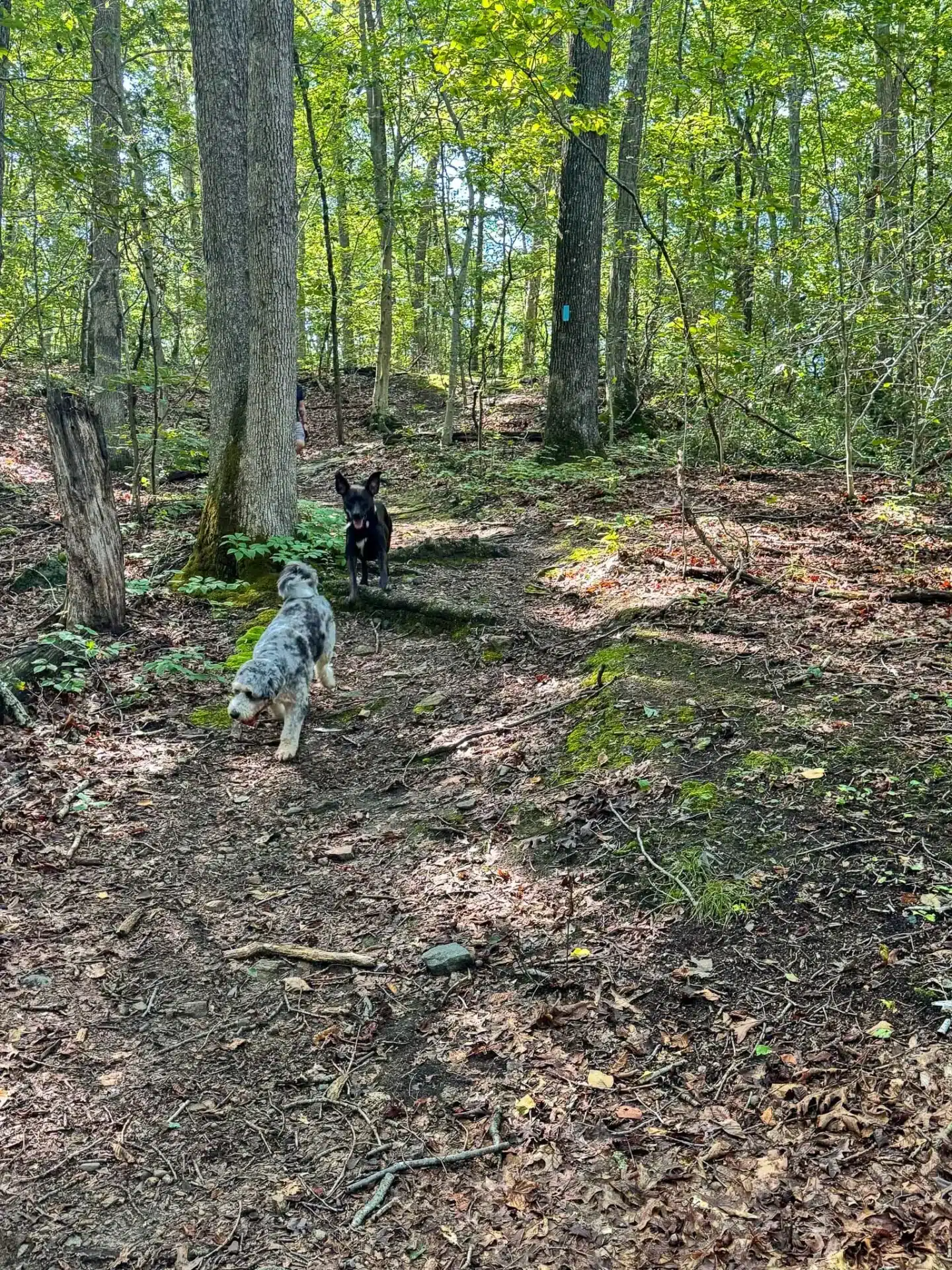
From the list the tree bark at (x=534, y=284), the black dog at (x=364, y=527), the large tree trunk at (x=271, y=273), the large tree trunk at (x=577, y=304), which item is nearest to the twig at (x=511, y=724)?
the black dog at (x=364, y=527)

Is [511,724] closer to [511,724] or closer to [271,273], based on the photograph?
[511,724]

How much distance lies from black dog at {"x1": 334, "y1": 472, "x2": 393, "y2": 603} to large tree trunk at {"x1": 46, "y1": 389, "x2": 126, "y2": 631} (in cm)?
229

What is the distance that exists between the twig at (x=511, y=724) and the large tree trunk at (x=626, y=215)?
32.2ft

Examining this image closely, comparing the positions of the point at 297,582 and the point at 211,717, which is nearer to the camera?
the point at 211,717

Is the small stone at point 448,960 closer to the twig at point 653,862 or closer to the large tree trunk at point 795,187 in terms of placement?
the twig at point 653,862

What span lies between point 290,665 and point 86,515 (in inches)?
118

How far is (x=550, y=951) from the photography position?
157 inches

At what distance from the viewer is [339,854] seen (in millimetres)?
5191

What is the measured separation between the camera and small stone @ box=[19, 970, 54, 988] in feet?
13.6

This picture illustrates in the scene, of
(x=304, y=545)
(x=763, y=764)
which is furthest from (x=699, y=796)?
(x=304, y=545)

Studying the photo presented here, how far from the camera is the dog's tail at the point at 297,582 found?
7645 millimetres

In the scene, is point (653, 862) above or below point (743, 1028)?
above

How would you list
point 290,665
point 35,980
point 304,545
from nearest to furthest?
point 35,980 < point 290,665 < point 304,545

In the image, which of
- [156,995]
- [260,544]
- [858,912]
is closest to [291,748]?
[156,995]
